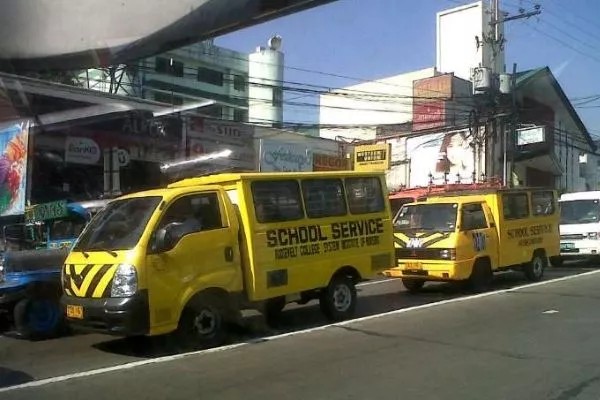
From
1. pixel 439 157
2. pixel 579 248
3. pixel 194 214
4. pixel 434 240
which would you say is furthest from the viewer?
pixel 439 157

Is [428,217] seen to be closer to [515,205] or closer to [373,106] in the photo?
[515,205]

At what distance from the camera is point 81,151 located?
1683 centimetres

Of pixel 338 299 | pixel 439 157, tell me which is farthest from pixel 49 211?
pixel 439 157

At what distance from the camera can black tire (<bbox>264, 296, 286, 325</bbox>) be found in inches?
361

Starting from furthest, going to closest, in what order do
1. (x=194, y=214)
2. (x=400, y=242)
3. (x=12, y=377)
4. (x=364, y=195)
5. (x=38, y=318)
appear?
(x=400, y=242) < (x=364, y=195) < (x=38, y=318) < (x=194, y=214) < (x=12, y=377)

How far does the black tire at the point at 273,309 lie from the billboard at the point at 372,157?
14.8 meters

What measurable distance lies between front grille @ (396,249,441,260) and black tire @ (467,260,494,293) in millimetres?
904


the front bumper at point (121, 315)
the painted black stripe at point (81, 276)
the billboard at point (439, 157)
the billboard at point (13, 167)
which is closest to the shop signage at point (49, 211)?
the painted black stripe at point (81, 276)

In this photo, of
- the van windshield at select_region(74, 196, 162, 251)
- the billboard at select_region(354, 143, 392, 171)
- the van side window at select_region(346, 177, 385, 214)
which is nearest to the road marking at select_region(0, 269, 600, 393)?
the van windshield at select_region(74, 196, 162, 251)

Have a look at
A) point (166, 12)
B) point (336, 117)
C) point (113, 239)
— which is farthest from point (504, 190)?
point (336, 117)

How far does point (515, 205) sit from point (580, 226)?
4.93m

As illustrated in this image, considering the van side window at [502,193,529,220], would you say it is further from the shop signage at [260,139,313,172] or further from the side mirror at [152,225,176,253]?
the shop signage at [260,139,313,172]

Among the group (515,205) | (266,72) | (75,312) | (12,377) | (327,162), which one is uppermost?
(266,72)

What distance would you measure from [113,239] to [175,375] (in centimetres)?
199
